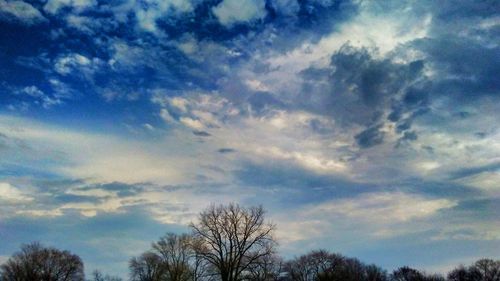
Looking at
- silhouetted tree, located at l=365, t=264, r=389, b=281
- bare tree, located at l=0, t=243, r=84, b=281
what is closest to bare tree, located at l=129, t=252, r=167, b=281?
bare tree, located at l=0, t=243, r=84, b=281

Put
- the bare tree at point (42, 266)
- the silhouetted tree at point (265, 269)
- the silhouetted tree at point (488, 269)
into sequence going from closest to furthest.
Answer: the silhouetted tree at point (265, 269) → the bare tree at point (42, 266) → the silhouetted tree at point (488, 269)

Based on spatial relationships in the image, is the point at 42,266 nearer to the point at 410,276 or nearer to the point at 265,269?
the point at 265,269

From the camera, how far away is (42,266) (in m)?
98.8

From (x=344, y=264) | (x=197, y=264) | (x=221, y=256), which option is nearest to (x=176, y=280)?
(x=197, y=264)

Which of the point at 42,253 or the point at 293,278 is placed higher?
the point at 42,253

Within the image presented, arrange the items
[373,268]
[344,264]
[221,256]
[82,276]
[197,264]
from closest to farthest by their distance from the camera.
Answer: [221,256]
[197,264]
[82,276]
[344,264]
[373,268]

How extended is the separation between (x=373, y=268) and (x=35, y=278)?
103713 millimetres

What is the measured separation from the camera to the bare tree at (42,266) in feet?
314

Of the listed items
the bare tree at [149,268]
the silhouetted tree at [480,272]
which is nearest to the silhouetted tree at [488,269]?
the silhouetted tree at [480,272]

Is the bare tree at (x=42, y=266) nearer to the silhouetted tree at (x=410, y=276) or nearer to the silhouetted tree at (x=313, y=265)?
the silhouetted tree at (x=313, y=265)

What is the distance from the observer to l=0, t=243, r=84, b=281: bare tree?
95.6 meters

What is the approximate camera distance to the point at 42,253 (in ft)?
330

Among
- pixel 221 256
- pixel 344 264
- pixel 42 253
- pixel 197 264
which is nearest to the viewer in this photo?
pixel 221 256

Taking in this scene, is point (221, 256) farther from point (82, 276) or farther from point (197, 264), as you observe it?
point (82, 276)
